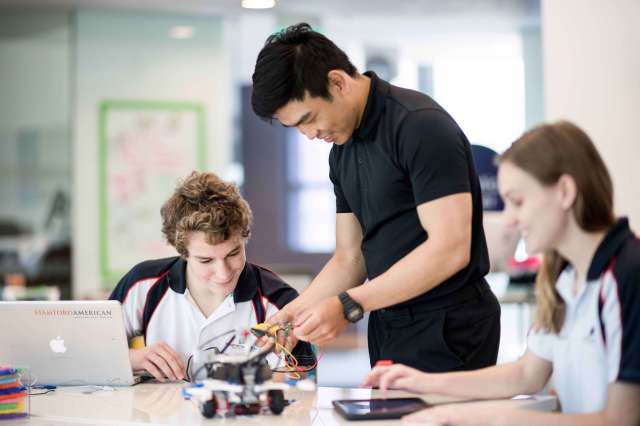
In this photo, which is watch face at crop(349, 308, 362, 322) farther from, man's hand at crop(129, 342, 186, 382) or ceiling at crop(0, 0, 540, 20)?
ceiling at crop(0, 0, 540, 20)

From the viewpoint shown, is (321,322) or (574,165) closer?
(574,165)

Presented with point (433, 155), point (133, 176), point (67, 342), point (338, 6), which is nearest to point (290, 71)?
point (433, 155)

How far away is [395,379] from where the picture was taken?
186 centimetres

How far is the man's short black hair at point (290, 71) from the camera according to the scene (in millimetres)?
2150

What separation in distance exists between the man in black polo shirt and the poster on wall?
3.85 m

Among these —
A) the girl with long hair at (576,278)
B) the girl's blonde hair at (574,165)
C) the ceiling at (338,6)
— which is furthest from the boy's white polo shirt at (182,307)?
the ceiling at (338,6)

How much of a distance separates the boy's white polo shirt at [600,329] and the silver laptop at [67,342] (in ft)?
3.72

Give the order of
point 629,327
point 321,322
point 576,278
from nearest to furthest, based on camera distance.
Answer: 1. point 629,327
2. point 576,278
3. point 321,322

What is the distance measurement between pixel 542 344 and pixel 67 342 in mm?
1248

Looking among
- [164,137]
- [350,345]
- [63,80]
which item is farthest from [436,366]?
[350,345]

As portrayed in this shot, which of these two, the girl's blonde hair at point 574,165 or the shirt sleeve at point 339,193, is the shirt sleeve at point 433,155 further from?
the girl's blonde hair at point 574,165

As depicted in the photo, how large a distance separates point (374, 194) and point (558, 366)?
0.76 metres

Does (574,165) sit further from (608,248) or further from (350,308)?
(350,308)

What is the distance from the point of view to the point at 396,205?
2.29 meters
